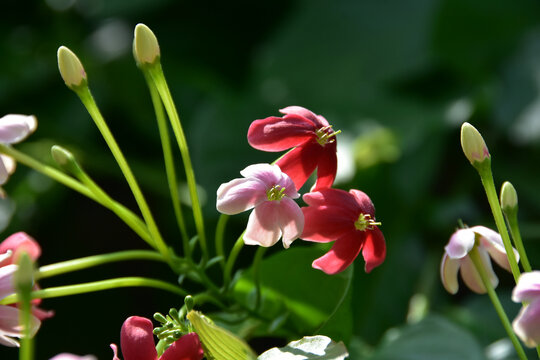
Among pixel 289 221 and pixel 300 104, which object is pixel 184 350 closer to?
pixel 289 221

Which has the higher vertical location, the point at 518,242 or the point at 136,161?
the point at 518,242

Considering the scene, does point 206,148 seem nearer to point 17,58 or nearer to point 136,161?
point 136,161

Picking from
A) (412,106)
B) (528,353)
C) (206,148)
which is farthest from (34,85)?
(528,353)

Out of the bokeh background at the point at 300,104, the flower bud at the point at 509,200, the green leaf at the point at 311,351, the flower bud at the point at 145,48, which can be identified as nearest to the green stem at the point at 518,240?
the flower bud at the point at 509,200

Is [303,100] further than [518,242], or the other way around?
[303,100]

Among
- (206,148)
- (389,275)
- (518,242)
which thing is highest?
(518,242)

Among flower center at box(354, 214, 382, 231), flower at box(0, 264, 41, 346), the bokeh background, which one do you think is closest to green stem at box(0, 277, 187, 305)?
flower at box(0, 264, 41, 346)

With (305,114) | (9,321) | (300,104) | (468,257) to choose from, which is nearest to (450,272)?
(468,257)
